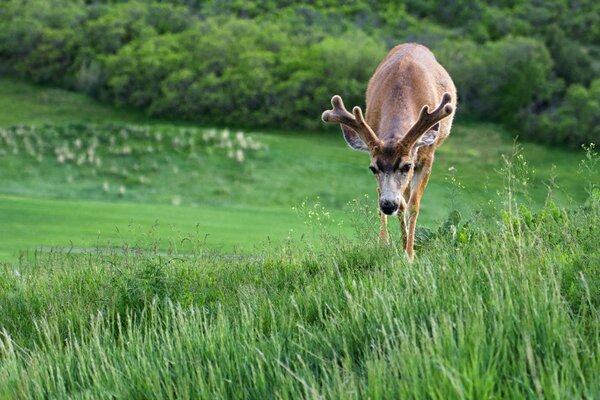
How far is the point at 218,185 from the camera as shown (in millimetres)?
23625

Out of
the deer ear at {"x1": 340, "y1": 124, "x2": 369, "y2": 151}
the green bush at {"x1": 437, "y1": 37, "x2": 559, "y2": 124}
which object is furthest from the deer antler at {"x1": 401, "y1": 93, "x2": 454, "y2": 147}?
the green bush at {"x1": 437, "y1": 37, "x2": 559, "y2": 124}

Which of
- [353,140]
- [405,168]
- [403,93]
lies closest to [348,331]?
[405,168]

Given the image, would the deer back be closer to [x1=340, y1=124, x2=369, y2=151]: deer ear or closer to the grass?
[x1=340, y1=124, x2=369, y2=151]: deer ear

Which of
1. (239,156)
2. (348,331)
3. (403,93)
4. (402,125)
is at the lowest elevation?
(239,156)

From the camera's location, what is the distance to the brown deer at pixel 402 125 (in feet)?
22.9

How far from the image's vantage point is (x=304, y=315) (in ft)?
16.5

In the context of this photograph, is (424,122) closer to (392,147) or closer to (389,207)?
(392,147)

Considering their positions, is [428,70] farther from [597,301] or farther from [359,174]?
[359,174]

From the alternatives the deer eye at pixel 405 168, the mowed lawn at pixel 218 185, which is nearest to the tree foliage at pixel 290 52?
the mowed lawn at pixel 218 185

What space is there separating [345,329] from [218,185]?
64.2ft

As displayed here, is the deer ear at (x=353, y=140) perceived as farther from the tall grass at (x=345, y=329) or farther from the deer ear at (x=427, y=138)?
the tall grass at (x=345, y=329)

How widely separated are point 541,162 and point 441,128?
1837 centimetres

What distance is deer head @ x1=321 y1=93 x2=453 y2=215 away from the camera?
22.4ft

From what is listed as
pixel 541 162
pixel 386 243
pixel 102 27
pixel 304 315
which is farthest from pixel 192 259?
pixel 102 27
